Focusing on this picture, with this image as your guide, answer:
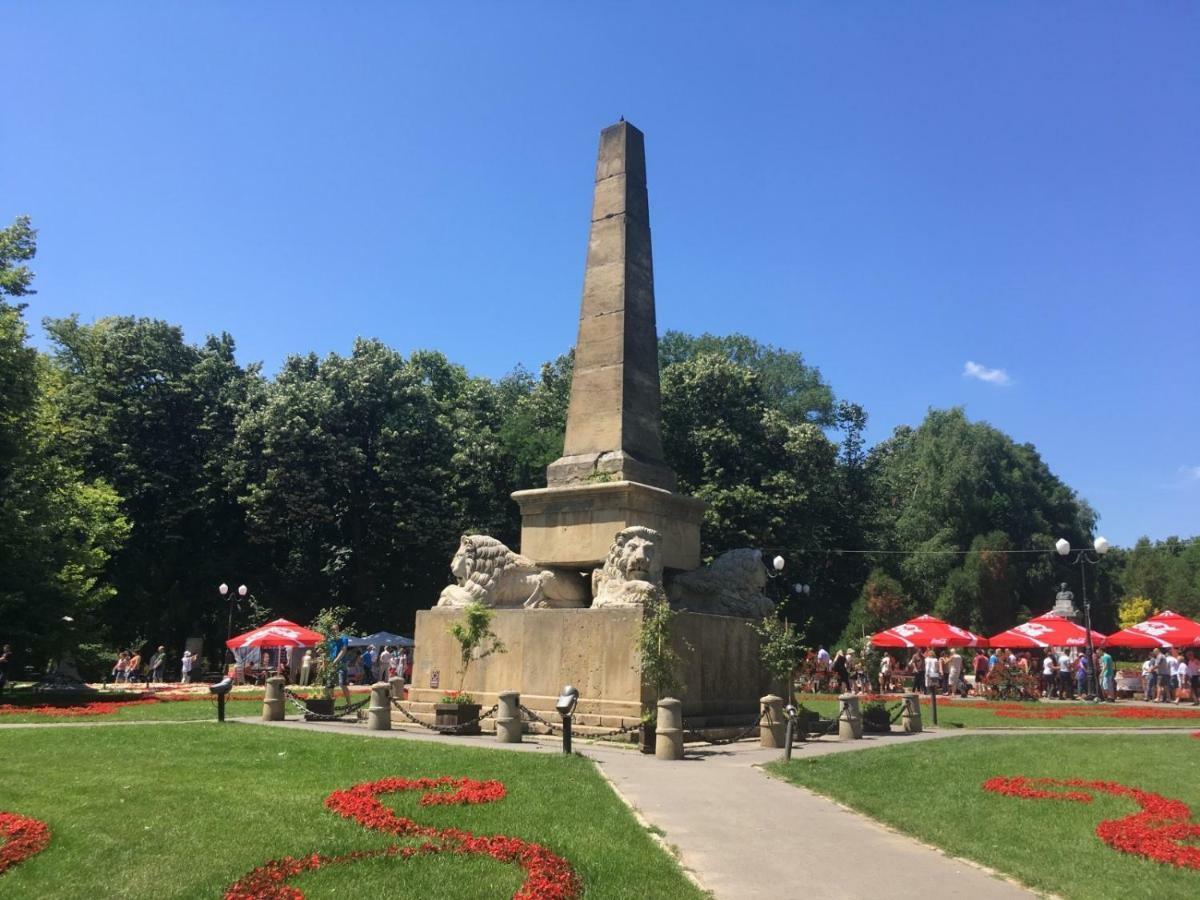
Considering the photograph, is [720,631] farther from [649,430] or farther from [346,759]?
[346,759]

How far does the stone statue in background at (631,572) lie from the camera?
1390 centimetres

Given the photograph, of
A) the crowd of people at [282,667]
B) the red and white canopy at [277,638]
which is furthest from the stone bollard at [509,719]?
the red and white canopy at [277,638]

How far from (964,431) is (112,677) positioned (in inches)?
1680

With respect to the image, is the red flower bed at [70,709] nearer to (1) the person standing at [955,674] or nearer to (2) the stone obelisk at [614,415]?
(2) the stone obelisk at [614,415]

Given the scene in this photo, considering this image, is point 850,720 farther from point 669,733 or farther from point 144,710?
point 144,710

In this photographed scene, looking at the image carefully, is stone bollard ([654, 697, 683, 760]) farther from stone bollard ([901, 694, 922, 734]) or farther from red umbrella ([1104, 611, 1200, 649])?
red umbrella ([1104, 611, 1200, 649])

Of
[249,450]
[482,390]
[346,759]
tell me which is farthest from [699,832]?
[482,390]

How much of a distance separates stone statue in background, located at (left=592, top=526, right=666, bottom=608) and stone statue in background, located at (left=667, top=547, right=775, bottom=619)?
56.8 inches

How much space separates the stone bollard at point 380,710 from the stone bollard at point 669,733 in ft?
16.8

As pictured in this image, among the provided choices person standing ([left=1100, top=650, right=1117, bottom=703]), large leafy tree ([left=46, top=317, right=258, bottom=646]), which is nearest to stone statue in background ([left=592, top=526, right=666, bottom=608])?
person standing ([left=1100, top=650, right=1117, bottom=703])

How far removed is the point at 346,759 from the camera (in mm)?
10859

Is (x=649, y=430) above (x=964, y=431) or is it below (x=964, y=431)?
below

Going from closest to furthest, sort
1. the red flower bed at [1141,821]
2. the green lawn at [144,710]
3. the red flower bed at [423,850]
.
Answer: the red flower bed at [423,850] < the red flower bed at [1141,821] < the green lawn at [144,710]

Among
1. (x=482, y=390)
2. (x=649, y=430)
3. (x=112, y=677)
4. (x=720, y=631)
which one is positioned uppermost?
(x=482, y=390)
